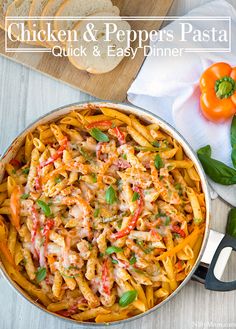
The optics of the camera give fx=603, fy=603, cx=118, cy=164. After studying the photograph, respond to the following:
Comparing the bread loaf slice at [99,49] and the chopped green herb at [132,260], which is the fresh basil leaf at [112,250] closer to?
the chopped green herb at [132,260]

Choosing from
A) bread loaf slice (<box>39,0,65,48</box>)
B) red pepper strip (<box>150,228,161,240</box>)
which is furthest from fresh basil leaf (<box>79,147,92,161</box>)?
bread loaf slice (<box>39,0,65,48</box>)

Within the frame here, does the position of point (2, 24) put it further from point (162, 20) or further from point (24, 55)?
point (162, 20)

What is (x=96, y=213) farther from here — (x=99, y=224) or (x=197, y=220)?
(x=197, y=220)

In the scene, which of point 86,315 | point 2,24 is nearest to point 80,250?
point 86,315

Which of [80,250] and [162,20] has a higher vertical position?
[162,20]

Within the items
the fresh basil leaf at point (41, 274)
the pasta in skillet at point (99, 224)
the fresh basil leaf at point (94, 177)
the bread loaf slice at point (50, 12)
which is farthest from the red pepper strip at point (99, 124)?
the fresh basil leaf at point (41, 274)

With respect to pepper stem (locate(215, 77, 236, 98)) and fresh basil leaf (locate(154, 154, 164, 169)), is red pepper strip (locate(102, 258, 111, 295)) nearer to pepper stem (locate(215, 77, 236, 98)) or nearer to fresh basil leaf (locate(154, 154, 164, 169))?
fresh basil leaf (locate(154, 154, 164, 169))
